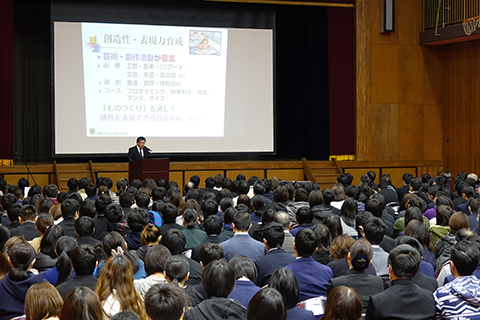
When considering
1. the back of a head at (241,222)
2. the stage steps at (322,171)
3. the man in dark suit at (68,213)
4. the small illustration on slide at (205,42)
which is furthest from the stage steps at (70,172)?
the back of a head at (241,222)

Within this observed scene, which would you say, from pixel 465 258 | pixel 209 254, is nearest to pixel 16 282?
pixel 209 254

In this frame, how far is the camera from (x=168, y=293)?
2248mm

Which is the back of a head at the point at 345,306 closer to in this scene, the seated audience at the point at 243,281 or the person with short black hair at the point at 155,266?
the seated audience at the point at 243,281

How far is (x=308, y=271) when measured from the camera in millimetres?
3408

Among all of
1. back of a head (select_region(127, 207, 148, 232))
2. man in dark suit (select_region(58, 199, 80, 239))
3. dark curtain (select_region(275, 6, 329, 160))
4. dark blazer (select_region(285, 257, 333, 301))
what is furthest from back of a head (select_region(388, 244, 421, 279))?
dark curtain (select_region(275, 6, 329, 160))

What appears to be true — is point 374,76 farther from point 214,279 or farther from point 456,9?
point 214,279

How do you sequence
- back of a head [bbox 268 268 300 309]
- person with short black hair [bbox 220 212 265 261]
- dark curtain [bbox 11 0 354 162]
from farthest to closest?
dark curtain [bbox 11 0 354 162]
person with short black hair [bbox 220 212 265 261]
back of a head [bbox 268 268 300 309]

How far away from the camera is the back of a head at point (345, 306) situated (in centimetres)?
230

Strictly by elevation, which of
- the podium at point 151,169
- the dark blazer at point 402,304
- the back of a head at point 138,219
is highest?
the podium at point 151,169

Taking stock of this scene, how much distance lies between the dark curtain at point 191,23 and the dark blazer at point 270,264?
8.91 m

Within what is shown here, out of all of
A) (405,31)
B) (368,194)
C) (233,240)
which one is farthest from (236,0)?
(233,240)

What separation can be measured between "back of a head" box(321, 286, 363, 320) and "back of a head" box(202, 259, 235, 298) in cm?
52

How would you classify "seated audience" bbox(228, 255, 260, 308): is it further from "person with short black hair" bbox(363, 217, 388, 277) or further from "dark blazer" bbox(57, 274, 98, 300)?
"person with short black hair" bbox(363, 217, 388, 277)

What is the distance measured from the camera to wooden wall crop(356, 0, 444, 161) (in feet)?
40.4
